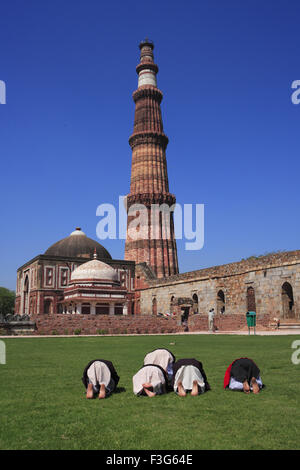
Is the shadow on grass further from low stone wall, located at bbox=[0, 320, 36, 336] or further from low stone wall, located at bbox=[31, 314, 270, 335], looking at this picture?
low stone wall, located at bbox=[31, 314, 270, 335]

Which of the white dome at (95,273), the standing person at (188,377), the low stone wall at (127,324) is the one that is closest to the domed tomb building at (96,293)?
the white dome at (95,273)

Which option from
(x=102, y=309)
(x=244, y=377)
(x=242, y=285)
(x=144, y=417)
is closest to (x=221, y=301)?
(x=242, y=285)

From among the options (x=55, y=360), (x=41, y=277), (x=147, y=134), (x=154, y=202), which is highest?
(x=147, y=134)

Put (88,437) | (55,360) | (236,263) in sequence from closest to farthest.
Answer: (88,437)
(55,360)
(236,263)

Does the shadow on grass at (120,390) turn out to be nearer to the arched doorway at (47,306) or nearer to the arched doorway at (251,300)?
the arched doorway at (251,300)

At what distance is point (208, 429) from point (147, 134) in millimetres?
43196

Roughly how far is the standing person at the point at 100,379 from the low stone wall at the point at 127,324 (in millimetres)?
15262

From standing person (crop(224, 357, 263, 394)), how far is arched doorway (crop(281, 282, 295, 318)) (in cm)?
1914

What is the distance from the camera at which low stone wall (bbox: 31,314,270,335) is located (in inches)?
790

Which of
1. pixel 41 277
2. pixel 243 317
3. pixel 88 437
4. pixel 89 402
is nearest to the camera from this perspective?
pixel 88 437
